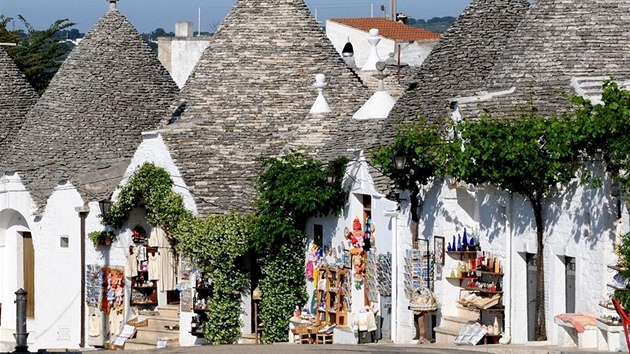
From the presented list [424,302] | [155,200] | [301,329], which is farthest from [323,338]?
[155,200]

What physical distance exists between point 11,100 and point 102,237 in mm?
8473

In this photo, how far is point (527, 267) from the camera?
110ft

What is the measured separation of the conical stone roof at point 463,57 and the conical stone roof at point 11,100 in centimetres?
1576

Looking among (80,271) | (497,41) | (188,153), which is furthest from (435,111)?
(80,271)

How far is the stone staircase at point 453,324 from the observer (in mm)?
35000

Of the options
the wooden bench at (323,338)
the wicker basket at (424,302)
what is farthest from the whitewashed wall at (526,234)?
the wooden bench at (323,338)

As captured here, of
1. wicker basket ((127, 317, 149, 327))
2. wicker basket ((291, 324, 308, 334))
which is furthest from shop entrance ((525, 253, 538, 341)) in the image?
wicker basket ((127, 317, 149, 327))

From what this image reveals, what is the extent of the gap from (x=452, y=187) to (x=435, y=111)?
3078 mm

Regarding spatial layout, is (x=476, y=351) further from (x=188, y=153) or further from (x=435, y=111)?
(x=188, y=153)

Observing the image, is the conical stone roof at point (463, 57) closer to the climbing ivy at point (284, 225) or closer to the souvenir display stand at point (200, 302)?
the climbing ivy at point (284, 225)

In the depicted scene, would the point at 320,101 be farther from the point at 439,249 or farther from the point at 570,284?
the point at 570,284

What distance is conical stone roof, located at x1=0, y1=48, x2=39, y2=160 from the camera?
53969 mm

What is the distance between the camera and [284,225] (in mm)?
42062

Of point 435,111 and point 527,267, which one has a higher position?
point 435,111
